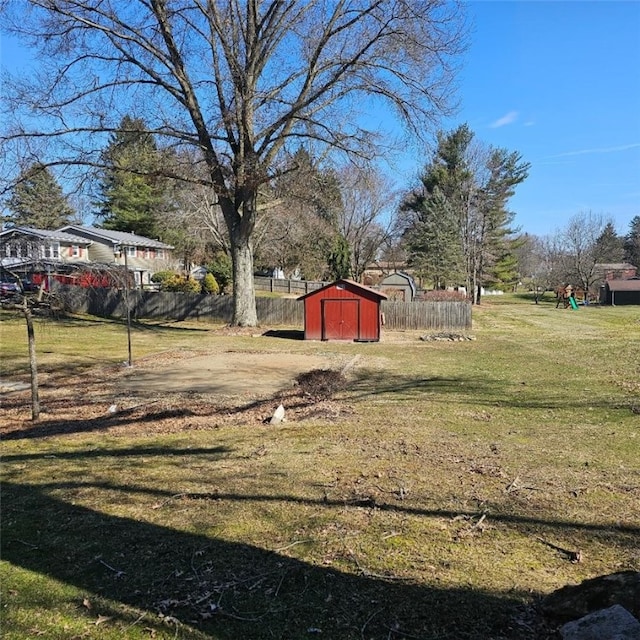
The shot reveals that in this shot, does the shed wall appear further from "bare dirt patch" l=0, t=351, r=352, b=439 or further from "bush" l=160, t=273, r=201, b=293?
"bush" l=160, t=273, r=201, b=293

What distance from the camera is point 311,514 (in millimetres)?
4777

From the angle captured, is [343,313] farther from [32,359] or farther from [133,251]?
[133,251]

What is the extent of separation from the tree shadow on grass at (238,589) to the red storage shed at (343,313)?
2066 cm

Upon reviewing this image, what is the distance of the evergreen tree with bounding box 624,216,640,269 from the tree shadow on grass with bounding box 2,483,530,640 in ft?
313

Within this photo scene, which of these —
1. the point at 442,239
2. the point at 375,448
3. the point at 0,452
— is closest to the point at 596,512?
the point at 375,448

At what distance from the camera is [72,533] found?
4395mm

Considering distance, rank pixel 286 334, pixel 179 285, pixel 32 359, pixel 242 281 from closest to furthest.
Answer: pixel 32 359, pixel 286 334, pixel 242 281, pixel 179 285

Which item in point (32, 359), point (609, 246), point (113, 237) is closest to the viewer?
point (32, 359)

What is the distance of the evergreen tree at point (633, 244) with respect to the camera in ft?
282

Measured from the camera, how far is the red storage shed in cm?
2486

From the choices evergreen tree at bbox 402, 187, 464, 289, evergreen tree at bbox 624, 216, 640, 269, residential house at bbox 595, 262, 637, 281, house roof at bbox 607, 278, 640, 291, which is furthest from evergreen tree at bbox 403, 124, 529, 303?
evergreen tree at bbox 624, 216, 640, 269

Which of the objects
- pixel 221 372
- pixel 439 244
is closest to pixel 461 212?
pixel 439 244

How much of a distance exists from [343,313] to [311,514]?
20480 millimetres

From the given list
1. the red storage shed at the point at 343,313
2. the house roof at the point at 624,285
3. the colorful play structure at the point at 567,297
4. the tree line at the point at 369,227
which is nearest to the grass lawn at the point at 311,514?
the red storage shed at the point at 343,313
